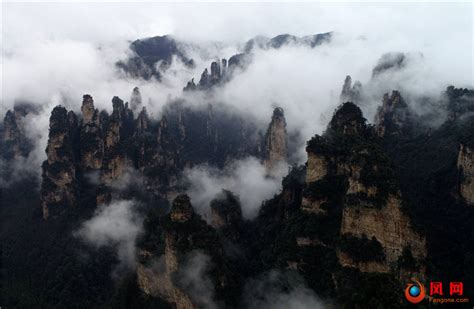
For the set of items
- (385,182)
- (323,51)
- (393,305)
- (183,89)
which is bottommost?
(393,305)

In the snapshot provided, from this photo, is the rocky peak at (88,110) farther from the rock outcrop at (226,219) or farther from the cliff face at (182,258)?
the cliff face at (182,258)

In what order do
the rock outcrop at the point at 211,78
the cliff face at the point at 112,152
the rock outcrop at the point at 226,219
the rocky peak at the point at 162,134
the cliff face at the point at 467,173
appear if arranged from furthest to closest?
1. the rock outcrop at the point at 211,78
2. the rocky peak at the point at 162,134
3. the cliff face at the point at 112,152
4. the rock outcrop at the point at 226,219
5. the cliff face at the point at 467,173

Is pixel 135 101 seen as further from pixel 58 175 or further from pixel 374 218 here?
pixel 374 218

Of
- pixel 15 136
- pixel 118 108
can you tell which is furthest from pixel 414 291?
pixel 15 136

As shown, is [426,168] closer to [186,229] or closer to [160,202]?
[186,229]

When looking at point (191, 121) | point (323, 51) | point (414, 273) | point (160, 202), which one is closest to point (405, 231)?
point (414, 273)

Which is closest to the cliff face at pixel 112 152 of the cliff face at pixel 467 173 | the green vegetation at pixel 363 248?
the cliff face at pixel 467 173
